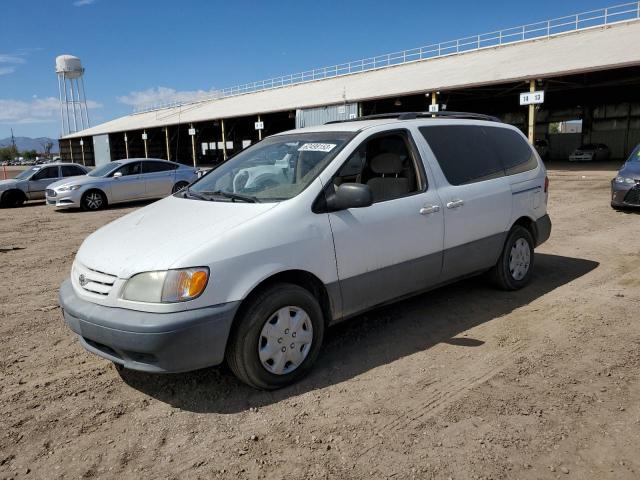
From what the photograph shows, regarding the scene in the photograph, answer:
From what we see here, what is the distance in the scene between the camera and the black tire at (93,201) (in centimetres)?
1412

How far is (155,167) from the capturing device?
604 inches

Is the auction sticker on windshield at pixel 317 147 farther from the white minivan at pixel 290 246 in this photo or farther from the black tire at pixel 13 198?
the black tire at pixel 13 198

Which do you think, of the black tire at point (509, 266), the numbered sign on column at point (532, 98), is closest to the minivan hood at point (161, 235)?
the black tire at point (509, 266)

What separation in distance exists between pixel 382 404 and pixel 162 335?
1.41 metres

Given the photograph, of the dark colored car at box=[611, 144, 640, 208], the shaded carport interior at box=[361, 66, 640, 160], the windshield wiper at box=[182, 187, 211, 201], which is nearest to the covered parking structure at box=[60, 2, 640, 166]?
the shaded carport interior at box=[361, 66, 640, 160]

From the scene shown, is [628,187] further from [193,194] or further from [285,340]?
[285,340]

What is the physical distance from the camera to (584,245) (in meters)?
7.58

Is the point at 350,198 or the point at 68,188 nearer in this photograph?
the point at 350,198

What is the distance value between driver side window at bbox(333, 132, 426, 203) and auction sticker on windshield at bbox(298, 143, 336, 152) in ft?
0.63

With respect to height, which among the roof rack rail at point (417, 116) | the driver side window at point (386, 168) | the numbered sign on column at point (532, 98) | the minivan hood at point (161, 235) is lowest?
the minivan hood at point (161, 235)

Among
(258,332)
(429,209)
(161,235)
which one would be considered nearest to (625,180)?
(429,209)

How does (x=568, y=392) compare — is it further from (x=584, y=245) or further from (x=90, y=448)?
(x=584, y=245)

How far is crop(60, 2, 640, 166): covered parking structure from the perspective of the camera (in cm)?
2353

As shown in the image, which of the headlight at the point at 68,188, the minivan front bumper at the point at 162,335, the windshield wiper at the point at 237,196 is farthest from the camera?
the headlight at the point at 68,188
